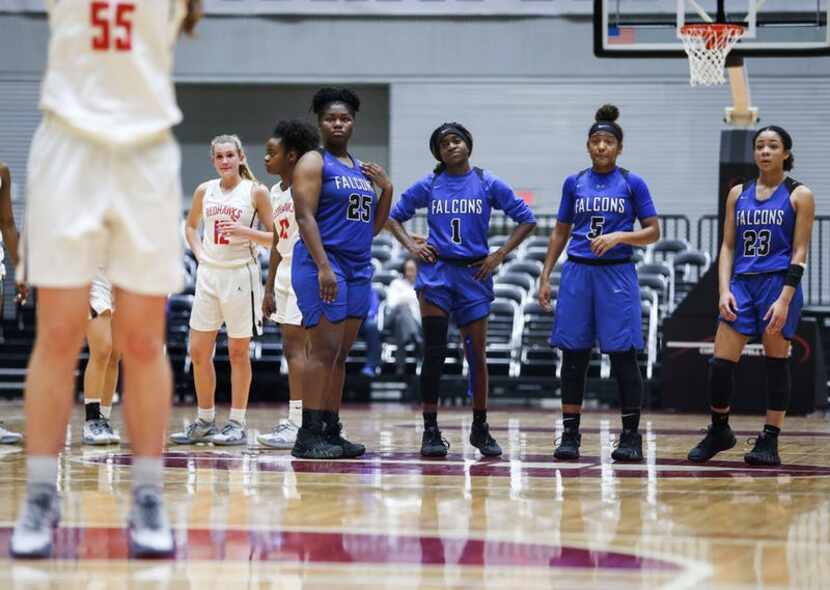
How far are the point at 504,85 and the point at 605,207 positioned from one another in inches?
466

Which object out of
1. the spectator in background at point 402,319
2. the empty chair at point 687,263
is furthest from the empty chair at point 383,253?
the empty chair at point 687,263

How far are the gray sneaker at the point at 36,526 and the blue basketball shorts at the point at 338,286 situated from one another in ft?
10.2

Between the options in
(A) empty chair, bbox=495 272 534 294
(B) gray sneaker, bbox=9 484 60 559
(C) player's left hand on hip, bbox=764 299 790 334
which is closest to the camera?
(B) gray sneaker, bbox=9 484 60 559

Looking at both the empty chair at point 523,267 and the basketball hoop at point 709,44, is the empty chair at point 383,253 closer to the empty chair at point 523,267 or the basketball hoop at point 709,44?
the empty chair at point 523,267

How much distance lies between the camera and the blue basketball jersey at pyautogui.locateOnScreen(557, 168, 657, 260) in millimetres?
7680

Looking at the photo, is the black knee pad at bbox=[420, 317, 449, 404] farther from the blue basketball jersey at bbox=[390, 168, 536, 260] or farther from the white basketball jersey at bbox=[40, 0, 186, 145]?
the white basketball jersey at bbox=[40, 0, 186, 145]

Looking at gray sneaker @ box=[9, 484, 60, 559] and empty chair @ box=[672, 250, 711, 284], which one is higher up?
empty chair @ box=[672, 250, 711, 284]

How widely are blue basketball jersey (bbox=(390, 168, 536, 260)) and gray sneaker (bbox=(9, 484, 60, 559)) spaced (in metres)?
3.83

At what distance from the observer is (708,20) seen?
12.1 m

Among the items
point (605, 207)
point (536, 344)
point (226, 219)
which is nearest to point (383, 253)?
point (536, 344)

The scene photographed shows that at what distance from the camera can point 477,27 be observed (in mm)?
19156

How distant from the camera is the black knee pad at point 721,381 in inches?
298

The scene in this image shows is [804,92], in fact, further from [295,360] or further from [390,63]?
[295,360]

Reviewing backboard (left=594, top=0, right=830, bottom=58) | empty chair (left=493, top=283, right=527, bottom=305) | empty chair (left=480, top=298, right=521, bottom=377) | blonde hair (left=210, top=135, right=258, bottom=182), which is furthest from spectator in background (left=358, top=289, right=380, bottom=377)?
blonde hair (left=210, top=135, right=258, bottom=182)
